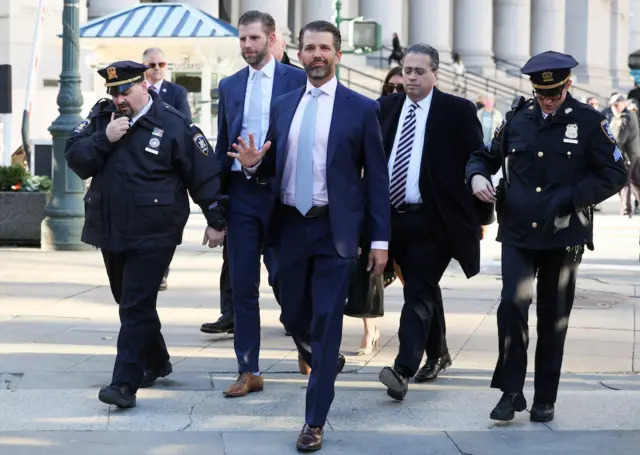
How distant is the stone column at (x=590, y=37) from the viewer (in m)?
65.4

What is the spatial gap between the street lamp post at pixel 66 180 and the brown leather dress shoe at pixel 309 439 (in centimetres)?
937

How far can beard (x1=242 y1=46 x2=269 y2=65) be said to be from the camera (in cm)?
779

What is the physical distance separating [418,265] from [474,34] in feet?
161

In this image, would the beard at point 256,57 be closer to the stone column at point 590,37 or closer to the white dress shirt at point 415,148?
the white dress shirt at point 415,148

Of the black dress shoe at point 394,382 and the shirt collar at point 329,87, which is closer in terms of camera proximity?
the shirt collar at point 329,87

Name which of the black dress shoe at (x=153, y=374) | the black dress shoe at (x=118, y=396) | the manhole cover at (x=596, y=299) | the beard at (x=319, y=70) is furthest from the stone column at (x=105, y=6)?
the beard at (x=319, y=70)

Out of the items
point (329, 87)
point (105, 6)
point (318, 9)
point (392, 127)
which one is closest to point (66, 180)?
point (392, 127)

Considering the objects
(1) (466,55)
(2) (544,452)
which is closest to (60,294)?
(2) (544,452)

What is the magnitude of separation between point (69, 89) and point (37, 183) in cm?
130

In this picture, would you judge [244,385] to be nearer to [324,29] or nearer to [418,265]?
[418,265]

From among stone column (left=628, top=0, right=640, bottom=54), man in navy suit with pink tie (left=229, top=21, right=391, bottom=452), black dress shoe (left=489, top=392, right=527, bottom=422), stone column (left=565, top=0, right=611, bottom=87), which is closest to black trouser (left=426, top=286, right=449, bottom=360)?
black dress shoe (left=489, top=392, right=527, bottom=422)

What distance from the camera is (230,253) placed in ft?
25.8

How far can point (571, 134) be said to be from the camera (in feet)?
23.0

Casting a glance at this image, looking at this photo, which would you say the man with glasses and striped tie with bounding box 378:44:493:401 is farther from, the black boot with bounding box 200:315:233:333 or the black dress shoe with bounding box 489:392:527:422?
the black boot with bounding box 200:315:233:333
